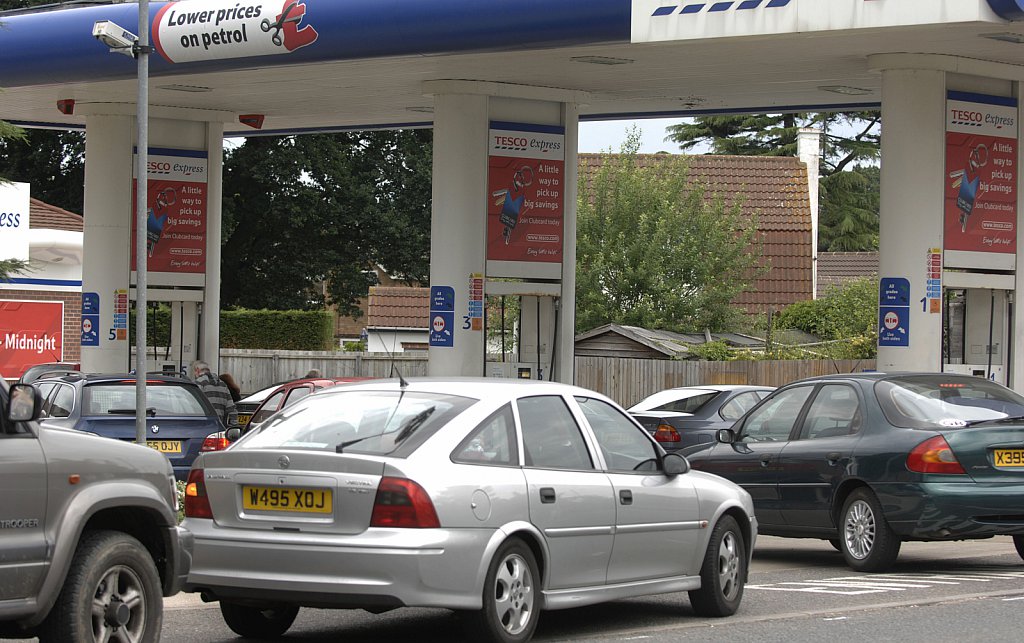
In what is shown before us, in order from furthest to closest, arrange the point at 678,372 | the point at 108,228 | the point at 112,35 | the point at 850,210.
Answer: the point at 850,210 → the point at 678,372 → the point at 108,228 → the point at 112,35

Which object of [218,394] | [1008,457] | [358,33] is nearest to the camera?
[1008,457]

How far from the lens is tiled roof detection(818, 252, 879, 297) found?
5010 centimetres

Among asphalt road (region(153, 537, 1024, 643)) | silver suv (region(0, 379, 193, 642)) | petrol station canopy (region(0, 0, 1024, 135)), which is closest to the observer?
silver suv (region(0, 379, 193, 642))

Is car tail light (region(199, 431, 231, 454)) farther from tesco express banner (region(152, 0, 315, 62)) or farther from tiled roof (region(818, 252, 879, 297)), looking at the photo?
tiled roof (region(818, 252, 879, 297))

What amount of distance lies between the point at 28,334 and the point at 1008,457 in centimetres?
2622

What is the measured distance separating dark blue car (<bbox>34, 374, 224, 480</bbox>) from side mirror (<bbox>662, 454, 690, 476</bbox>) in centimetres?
742

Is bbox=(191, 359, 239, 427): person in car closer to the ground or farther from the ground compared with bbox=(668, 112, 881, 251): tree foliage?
closer to the ground

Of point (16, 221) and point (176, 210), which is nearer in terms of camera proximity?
point (176, 210)

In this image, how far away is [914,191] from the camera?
61.1ft

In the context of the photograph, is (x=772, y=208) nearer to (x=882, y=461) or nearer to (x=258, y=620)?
(x=882, y=461)

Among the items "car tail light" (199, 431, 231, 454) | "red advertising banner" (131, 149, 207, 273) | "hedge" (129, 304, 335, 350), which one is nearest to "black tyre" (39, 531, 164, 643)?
"car tail light" (199, 431, 231, 454)

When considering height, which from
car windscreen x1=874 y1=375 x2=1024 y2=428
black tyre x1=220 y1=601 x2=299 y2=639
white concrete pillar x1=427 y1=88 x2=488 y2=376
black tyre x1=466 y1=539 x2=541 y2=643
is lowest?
black tyre x1=220 y1=601 x2=299 y2=639

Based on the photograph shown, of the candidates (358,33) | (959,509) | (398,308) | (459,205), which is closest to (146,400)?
(358,33)

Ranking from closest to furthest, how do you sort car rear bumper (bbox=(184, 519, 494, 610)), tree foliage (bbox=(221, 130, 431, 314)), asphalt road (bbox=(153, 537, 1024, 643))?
car rear bumper (bbox=(184, 519, 494, 610)), asphalt road (bbox=(153, 537, 1024, 643)), tree foliage (bbox=(221, 130, 431, 314))
